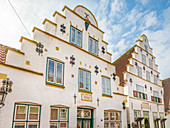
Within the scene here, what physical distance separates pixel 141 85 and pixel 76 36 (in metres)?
9.55

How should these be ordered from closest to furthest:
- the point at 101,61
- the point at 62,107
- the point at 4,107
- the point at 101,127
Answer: the point at 4,107 → the point at 62,107 → the point at 101,127 → the point at 101,61

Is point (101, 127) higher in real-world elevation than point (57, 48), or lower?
lower

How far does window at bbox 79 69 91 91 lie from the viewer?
34.7 ft

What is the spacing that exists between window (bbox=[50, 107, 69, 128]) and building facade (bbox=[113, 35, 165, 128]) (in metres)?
7.01

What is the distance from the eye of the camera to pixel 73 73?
10.1 metres

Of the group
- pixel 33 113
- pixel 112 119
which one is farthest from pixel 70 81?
pixel 112 119

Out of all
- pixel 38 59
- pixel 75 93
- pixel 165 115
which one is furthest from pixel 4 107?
pixel 165 115

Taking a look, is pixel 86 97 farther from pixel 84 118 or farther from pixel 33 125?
pixel 33 125

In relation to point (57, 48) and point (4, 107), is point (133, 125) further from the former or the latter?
point (4, 107)

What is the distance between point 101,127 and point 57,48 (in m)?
6.07

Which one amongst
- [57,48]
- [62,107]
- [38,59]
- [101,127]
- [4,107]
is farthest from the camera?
[101,127]

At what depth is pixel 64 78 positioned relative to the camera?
953cm

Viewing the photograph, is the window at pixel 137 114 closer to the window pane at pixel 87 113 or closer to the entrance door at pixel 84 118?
the entrance door at pixel 84 118

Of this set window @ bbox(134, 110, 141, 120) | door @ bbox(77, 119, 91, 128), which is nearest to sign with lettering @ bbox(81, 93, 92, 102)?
door @ bbox(77, 119, 91, 128)
